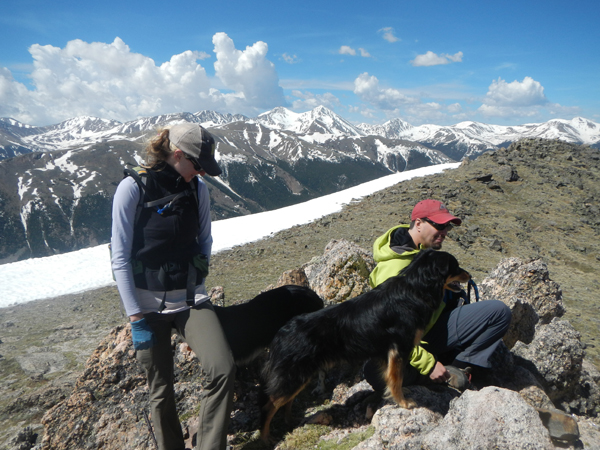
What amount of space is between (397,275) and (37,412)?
6373mm

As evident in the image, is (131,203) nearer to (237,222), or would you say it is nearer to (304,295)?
(304,295)

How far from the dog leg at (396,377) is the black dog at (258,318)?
157 cm

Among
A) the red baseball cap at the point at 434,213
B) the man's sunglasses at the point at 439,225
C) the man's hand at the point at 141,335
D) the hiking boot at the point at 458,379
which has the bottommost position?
the hiking boot at the point at 458,379

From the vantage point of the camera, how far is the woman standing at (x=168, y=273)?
11.6 ft

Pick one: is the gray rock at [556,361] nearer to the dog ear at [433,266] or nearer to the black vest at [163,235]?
the dog ear at [433,266]

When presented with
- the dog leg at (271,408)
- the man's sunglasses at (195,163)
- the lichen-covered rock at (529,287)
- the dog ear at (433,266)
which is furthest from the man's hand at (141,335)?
the lichen-covered rock at (529,287)

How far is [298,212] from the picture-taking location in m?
25.3

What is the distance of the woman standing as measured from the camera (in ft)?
11.6

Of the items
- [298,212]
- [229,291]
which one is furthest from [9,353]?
[298,212]

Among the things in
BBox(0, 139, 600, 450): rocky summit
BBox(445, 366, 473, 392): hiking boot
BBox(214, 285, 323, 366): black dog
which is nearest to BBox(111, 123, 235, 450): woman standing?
BBox(214, 285, 323, 366): black dog

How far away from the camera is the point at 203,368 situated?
3508mm

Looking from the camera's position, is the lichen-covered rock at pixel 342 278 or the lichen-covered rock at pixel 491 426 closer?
the lichen-covered rock at pixel 491 426

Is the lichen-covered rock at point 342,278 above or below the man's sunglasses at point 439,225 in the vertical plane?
below

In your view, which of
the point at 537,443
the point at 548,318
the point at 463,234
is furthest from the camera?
the point at 463,234
